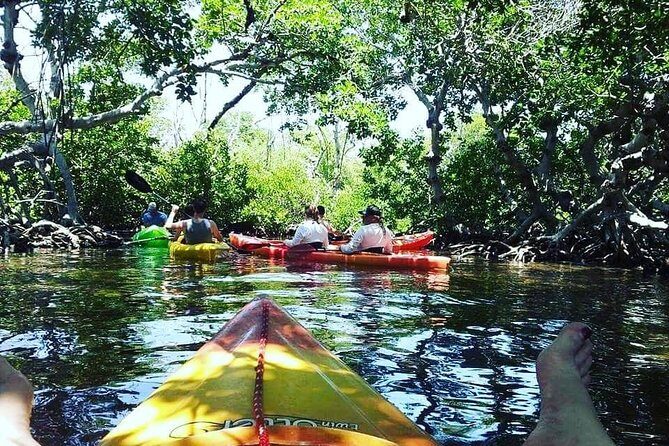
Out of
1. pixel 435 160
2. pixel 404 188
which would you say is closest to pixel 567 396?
pixel 435 160

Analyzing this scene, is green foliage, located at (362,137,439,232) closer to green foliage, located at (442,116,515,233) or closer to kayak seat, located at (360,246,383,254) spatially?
green foliage, located at (442,116,515,233)

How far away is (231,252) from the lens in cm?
1501

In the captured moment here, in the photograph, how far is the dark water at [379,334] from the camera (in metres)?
3.64

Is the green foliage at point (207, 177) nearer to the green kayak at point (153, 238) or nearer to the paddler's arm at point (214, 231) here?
the green kayak at point (153, 238)

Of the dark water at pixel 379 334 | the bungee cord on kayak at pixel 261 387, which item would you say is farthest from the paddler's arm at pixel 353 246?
the bungee cord on kayak at pixel 261 387

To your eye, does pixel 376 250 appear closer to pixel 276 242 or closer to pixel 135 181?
pixel 276 242

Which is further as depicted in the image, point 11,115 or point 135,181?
point 11,115

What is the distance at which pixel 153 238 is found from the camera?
14.5m

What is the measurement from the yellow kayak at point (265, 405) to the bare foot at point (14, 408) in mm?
348

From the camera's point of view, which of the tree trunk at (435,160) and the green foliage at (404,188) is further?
the green foliage at (404,188)

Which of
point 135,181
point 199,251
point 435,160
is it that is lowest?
point 199,251

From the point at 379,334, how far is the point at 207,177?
1703cm

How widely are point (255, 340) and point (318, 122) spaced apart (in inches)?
486

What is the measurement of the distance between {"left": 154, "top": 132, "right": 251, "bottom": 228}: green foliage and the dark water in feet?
35.2
